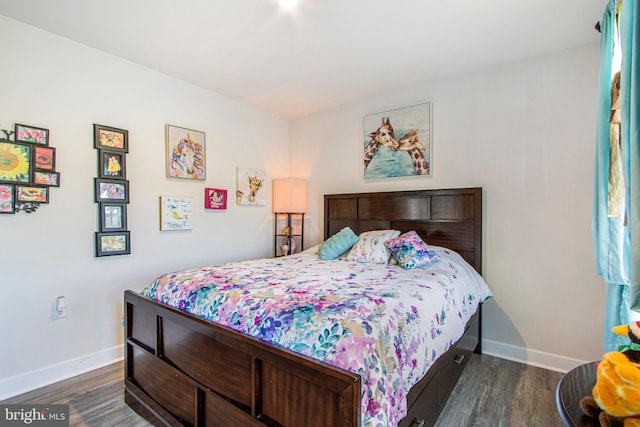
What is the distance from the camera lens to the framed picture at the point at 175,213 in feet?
9.66

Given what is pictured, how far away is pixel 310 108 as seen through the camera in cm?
389

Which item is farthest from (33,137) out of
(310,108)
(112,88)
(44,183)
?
(310,108)

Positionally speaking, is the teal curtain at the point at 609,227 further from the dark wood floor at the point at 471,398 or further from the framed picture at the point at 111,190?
the framed picture at the point at 111,190

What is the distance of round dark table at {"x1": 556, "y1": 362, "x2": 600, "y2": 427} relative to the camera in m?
0.78

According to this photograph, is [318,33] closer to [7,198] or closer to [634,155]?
[634,155]

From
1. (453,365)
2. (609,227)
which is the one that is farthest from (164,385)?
(609,227)

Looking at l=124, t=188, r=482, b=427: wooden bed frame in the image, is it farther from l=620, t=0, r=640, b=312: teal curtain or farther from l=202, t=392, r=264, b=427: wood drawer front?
l=620, t=0, r=640, b=312: teal curtain

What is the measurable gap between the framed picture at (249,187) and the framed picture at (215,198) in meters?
0.20

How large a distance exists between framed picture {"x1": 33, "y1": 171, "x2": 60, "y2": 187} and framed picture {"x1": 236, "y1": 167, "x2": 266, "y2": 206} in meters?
1.64

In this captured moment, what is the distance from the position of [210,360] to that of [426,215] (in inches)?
90.5

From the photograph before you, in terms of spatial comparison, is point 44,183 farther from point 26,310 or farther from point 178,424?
point 178,424

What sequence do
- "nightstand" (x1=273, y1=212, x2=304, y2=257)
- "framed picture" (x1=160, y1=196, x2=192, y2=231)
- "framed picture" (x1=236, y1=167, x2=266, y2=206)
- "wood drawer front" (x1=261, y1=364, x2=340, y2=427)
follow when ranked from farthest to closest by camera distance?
"nightstand" (x1=273, y1=212, x2=304, y2=257), "framed picture" (x1=236, y1=167, x2=266, y2=206), "framed picture" (x1=160, y1=196, x2=192, y2=231), "wood drawer front" (x1=261, y1=364, x2=340, y2=427)

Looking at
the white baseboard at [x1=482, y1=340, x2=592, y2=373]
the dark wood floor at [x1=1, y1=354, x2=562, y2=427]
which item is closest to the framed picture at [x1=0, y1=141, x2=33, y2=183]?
the dark wood floor at [x1=1, y1=354, x2=562, y2=427]

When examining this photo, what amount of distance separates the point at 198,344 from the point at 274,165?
285 cm
